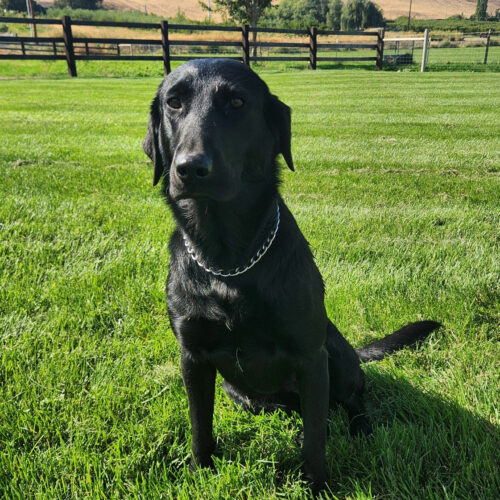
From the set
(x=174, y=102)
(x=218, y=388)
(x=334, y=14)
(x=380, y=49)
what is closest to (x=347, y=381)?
(x=218, y=388)

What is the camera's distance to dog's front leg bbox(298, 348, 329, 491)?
1574 millimetres

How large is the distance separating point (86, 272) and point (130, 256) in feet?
1.07

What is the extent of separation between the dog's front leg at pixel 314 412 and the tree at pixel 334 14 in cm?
8140

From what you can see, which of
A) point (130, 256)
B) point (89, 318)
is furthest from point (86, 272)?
point (89, 318)

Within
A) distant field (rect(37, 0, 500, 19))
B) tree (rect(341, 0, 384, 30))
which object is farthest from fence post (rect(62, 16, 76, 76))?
distant field (rect(37, 0, 500, 19))

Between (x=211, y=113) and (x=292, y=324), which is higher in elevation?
(x=211, y=113)

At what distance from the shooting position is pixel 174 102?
170 cm

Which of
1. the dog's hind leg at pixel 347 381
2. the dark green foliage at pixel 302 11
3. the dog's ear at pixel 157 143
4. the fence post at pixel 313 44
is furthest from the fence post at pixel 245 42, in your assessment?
the dark green foliage at pixel 302 11

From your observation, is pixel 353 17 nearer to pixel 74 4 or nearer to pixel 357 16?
pixel 357 16

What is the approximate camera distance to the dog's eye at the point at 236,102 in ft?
5.39

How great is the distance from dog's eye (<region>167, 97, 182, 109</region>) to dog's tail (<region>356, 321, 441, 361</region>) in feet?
4.59

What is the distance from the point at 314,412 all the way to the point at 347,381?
39 centimetres

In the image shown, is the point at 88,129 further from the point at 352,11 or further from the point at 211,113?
the point at 352,11

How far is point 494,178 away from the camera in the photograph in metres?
5.00
